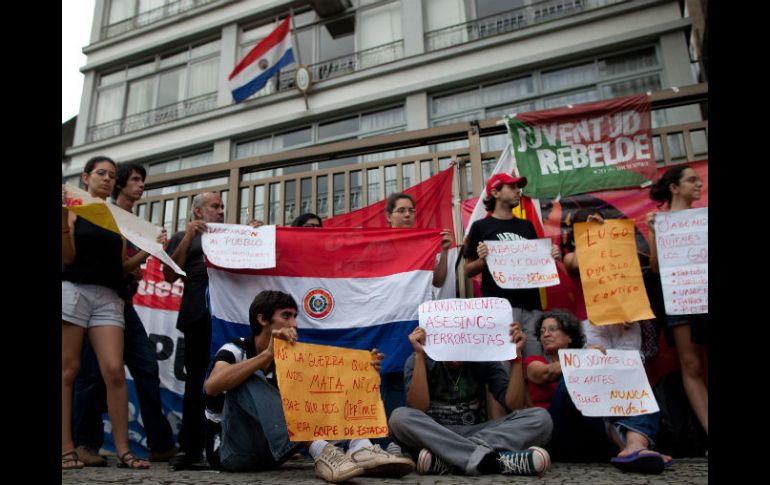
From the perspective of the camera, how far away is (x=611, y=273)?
130 inches

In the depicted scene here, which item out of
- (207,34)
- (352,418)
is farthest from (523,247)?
(207,34)

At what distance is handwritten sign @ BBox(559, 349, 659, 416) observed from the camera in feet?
Result: 9.02

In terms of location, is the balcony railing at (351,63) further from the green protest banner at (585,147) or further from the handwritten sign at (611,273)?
the handwritten sign at (611,273)

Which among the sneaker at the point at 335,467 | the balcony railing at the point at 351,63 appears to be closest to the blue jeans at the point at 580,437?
the sneaker at the point at 335,467

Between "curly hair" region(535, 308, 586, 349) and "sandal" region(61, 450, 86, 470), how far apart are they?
2.70m

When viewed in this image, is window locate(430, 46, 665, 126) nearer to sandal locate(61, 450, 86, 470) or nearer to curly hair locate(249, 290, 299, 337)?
curly hair locate(249, 290, 299, 337)

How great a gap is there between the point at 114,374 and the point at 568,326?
8.77ft

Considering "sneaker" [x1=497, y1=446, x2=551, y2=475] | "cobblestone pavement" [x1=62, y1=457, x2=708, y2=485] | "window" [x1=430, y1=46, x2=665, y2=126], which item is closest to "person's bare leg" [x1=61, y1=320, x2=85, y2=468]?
"cobblestone pavement" [x1=62, y1=457, x2=708, y2=485]

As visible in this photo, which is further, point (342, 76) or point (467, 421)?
point (342, 76)

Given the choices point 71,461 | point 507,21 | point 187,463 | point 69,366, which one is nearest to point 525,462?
point 187,463

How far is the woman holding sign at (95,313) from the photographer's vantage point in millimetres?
2902

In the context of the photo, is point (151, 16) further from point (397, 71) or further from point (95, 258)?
point (95, 258)
